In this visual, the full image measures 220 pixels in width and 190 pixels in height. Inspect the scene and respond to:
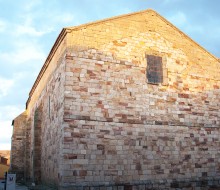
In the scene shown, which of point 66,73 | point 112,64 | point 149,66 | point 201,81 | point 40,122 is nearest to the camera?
point 66,73

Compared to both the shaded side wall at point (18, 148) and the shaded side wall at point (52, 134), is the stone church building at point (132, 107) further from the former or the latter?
the shaded side wall at point (18, 148)

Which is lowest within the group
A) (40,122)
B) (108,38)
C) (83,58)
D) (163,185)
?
(163,185)

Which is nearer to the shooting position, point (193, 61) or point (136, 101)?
point (136, 101)

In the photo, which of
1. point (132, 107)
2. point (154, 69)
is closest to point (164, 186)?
point (132, 107)

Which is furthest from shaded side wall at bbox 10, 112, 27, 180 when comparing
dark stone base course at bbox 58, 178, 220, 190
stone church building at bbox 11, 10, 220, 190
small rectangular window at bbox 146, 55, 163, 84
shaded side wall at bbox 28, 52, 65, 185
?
small rectangular window at bbox 146, 55, 163, 84

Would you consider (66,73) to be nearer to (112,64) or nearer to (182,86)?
(112,64)

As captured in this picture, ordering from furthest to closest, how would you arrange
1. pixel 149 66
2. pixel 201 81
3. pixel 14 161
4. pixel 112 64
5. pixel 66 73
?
pixel 14 161
pixel 201 81
pixel 149 66
pixel 112 64
pixel 66 73

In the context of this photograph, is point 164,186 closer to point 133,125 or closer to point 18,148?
point 133,125

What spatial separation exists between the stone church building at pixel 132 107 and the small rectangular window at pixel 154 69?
0.04 m

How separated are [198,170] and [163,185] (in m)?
1.93

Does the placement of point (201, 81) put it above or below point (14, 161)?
above

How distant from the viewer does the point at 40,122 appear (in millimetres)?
15625

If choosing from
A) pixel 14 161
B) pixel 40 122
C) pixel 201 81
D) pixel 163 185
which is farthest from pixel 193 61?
pixel 14 161

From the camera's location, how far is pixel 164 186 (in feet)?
34.8
